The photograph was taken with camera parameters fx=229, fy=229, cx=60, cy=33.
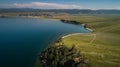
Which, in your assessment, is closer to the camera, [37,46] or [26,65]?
[26,65]

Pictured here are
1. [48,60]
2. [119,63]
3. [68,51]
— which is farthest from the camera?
[68,51]

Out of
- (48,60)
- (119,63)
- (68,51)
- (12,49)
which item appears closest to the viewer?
(119,63)

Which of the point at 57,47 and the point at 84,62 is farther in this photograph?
the point at 57,47

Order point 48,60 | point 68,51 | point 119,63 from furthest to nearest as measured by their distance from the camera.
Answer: point 68,51
point 48,60
point 119,63

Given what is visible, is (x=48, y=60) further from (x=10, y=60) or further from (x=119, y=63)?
(x=119, y=63)

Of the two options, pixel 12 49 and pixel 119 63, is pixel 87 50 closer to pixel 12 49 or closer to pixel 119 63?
pixel 119 63

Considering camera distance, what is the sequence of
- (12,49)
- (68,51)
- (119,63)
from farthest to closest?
(12,49) < (68,51) < (119,63)

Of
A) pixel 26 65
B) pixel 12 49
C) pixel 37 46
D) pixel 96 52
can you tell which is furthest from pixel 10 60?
pixel 96 52

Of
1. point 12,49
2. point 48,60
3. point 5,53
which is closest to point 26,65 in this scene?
point 48,60
